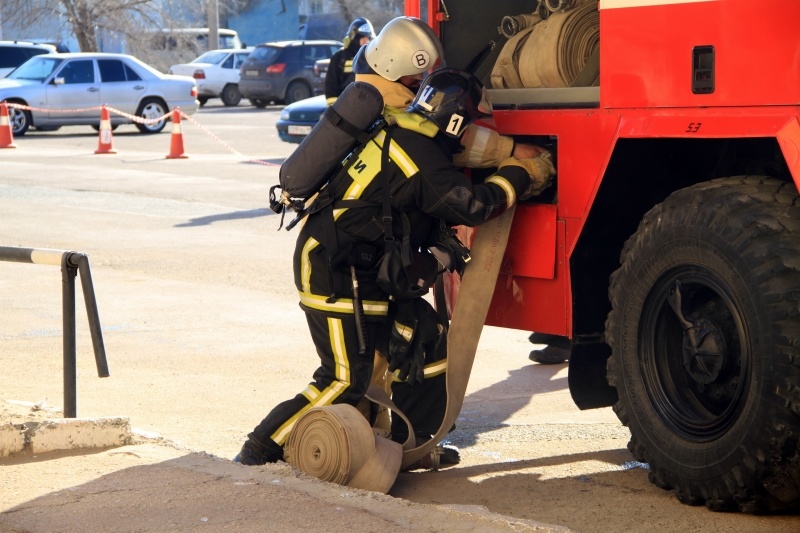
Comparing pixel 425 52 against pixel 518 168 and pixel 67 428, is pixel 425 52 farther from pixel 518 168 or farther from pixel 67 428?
pixel 67 428

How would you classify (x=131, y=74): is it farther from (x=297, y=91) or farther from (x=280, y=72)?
(x=297, y=91)

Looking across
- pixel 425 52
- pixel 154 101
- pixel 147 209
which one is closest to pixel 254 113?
pixel 154 101

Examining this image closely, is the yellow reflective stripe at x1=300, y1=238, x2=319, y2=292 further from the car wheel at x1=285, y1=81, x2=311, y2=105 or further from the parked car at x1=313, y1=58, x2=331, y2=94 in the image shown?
the car wheel at x1=285, y1=81, x2=311, y2=105

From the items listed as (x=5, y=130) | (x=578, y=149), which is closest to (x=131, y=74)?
(x=5, y=130)

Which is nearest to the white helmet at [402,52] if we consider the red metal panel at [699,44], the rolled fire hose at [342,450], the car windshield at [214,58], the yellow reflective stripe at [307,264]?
the yellow reflective stripe at [307,264]

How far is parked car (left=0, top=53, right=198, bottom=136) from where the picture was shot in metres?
24.0

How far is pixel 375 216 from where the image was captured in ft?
15.7

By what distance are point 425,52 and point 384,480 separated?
1698mm

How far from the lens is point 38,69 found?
24.6 meters

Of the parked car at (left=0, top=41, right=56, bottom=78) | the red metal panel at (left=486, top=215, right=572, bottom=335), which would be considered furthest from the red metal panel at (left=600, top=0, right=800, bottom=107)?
the parked car at (left=0, top=41, right=56, bottom=78)

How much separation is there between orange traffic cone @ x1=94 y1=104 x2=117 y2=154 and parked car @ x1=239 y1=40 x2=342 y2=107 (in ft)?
39.7

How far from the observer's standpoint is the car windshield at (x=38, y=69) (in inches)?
964

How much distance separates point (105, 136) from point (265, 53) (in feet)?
40.9

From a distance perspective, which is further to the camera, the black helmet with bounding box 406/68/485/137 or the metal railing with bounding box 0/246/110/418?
the metal railing with bounding box 0/246/110/418
